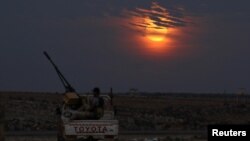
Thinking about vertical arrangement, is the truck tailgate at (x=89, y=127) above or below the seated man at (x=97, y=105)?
below

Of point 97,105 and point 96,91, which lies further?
point 97,105

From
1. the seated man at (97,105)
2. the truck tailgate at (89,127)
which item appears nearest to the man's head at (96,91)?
the seated man at (97,105)

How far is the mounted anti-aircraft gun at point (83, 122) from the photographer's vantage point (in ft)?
78.2

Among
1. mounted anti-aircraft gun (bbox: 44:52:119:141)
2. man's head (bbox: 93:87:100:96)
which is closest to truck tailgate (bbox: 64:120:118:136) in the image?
mounted anti-aircraft gun (bbox: 44:52:119:141)

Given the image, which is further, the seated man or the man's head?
the seated man

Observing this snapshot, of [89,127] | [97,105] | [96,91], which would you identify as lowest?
[89,127]

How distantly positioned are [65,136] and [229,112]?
5743 centimetres

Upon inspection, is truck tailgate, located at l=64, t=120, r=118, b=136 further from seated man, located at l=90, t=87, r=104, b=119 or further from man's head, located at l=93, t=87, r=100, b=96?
man's head, located at l=93, t=87, r=100, b=96

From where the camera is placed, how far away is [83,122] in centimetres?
2380

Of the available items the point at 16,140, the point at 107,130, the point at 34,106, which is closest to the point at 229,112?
the point at 34,106

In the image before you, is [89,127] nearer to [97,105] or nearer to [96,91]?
[97,105]

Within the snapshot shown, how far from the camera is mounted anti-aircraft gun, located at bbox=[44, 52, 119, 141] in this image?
2383 centimetres

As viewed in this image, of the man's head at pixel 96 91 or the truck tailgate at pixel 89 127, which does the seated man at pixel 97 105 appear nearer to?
the man's head at pixel 96 91

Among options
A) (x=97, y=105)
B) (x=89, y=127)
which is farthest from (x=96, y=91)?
(x=89, y=127)
